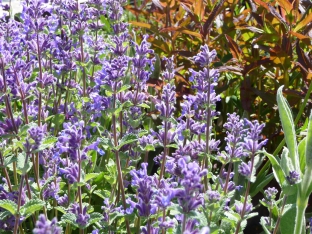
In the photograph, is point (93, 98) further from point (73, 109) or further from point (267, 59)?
point (267, 59)

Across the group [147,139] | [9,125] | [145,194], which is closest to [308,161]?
[145,194]

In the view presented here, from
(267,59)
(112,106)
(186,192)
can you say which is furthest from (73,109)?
(186,192)

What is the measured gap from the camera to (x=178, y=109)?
137 inches

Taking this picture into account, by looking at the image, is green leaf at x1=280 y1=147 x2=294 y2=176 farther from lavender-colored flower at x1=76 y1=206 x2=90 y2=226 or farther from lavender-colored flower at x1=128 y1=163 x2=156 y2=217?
lavender-colored flower at x1=76 y1=206 x2=90 y2=226

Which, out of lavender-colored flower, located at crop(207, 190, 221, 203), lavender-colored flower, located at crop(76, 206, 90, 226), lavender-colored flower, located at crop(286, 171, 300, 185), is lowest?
lavender-colored flower, located at crop(76, 206, 90, 226)

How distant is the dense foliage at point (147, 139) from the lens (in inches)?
66.9

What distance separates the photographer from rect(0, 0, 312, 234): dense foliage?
1.70m

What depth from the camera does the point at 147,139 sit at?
2184 mm

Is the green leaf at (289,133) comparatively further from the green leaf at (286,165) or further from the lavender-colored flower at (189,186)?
the lavender-colored flower at (189,186)

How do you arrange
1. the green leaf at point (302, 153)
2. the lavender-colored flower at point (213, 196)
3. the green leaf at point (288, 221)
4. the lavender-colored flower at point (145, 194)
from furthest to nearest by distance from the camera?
the green leaf at point (288, 221) → the green leaf at point (302, 153) → the lavender-colored flower at point (213, 196) → the lavender-colored flower at point (145, 194)

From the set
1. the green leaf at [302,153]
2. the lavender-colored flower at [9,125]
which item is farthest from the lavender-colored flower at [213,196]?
the lavender-colored flower at [9,125]

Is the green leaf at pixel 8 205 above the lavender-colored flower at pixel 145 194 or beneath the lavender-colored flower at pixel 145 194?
beneath

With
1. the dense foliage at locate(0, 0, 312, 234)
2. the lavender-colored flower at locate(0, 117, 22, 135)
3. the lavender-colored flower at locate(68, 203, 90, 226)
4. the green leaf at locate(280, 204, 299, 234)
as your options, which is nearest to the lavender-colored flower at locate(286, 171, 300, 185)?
the dense foliage at locate(0, 0, 312, 234)

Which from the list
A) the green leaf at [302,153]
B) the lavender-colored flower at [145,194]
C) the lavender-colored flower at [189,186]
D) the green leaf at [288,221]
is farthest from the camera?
the green leaf at [288,221]
